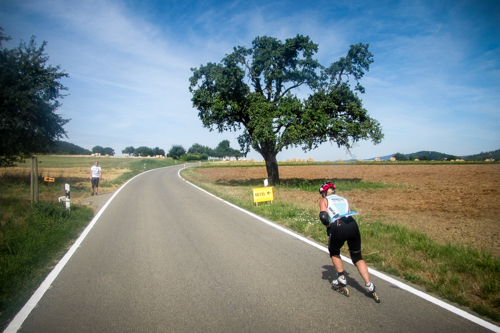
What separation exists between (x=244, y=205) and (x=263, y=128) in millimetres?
7583

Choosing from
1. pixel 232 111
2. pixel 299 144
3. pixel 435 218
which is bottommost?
pixel 435 218

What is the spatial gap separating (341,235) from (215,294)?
1983 mm

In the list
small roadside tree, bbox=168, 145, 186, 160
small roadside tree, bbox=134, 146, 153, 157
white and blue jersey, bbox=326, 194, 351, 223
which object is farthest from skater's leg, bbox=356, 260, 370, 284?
small roadside tree, bbox=134, 146, 153, 157

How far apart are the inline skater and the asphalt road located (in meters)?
0.22

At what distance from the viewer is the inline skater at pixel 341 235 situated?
13.4 feet

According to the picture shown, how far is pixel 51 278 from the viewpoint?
4.73 m

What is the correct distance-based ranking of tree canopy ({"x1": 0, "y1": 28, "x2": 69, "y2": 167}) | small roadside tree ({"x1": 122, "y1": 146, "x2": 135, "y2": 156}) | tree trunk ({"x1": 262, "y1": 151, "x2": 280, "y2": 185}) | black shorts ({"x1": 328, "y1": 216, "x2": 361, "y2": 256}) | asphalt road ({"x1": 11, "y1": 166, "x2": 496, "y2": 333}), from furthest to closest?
small roadside tree ({"x1": 122, "y1": 146, "x2": 135, "y2": 156})
tree trunk ({"x1": 262, "y1": 151, "x2": 280, "y2": 185})
tree canopy ({"x1": 0, "y1": 28, "x2": 69, "y2": 167})
black shorts ({"x1": 328, "y1": 216, "x2": 361, "y2": 256})
asphalt road ({"x1": 11, "y1": 166, "x2": 496, "y2": 333})

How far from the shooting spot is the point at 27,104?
15836mm

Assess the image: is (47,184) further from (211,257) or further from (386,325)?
(386,325)

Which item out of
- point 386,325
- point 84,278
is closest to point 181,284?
point 84,278

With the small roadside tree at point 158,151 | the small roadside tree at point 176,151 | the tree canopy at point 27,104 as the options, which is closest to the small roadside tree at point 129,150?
the small roadside tree at point 158,151

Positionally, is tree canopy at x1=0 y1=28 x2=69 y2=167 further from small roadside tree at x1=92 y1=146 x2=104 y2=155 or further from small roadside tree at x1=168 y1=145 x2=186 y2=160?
small roadside tree at x1=92 y1=146 x2=104 y2=155

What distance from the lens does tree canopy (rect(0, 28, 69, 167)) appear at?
51.5 ft

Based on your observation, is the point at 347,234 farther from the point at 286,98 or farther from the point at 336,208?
the point at 286,98
